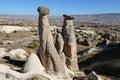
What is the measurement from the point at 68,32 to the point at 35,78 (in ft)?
26.7

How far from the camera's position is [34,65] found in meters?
17.8

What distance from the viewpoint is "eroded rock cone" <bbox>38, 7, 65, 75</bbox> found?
61.4 feet

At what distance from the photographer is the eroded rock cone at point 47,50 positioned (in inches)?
737

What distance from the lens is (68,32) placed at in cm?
2388

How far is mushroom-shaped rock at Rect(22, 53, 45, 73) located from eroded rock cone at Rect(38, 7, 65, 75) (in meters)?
0.78

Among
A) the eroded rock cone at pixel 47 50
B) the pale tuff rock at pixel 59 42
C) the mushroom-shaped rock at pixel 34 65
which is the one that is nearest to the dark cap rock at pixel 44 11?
the eroded rock cone at pixel 47 50

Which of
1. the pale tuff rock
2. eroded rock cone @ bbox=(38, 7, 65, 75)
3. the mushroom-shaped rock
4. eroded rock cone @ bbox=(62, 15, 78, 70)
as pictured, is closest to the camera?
the mushroom-shaped rock

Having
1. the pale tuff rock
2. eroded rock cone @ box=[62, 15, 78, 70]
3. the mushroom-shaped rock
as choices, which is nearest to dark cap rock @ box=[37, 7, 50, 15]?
the mushroom-shaped rock

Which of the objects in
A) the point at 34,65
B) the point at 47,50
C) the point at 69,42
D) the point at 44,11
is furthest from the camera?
the point at 69,42

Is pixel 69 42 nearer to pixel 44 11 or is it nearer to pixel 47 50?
pixel 47 50

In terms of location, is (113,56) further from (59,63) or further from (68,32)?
(59,63)

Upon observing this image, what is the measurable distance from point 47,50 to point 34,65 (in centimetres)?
176

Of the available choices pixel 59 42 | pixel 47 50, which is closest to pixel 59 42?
pixel 59 42

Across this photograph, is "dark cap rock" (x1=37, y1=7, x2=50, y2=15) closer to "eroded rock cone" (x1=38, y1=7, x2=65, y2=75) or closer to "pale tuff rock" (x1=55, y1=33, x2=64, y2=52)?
"eroded rock cone" (x1=38, y1=7, x2=65, y2=75)
